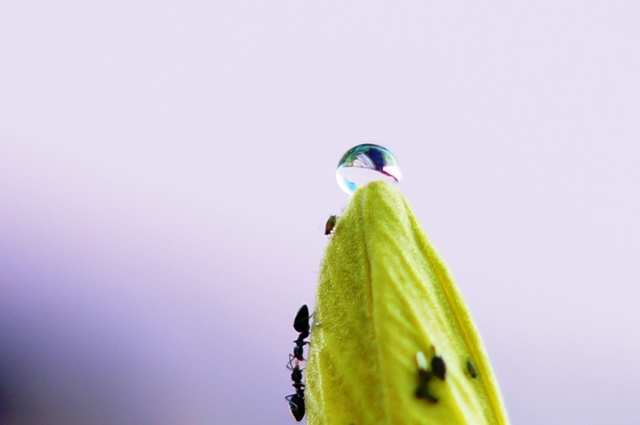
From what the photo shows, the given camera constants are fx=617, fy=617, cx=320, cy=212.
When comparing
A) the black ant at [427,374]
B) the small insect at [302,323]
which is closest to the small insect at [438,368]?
the black ant at [427,374]

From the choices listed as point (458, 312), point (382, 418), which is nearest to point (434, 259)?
point (458, 312)

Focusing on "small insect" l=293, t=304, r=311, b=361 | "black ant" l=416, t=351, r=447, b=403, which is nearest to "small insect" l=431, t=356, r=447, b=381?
"black ant" l=416, t=351, r=447, b=403

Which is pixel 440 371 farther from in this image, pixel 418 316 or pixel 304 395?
pixel 304 395

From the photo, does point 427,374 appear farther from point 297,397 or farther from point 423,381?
point 297,397

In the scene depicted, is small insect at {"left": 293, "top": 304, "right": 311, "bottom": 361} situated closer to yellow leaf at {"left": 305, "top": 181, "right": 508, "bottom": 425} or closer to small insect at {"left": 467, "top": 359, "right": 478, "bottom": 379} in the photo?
yellow leaf at {"left": 305, "top": 181, "right": 508, "bottom": 425}

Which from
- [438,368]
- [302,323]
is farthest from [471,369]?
[302,323]

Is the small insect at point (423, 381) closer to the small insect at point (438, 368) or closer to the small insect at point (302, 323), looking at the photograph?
the small insect at point (438, 368)

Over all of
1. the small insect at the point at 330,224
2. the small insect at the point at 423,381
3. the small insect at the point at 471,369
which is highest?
the small insect at the point at 330,224
